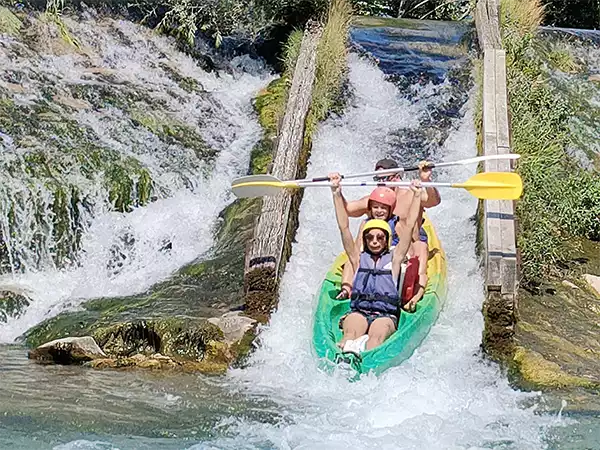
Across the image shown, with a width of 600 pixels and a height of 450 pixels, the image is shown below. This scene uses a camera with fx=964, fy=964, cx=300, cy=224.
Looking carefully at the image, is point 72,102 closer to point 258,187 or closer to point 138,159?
point 138,159

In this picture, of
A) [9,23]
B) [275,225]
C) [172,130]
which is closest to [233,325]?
[275,225]

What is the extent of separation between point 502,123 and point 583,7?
9349 mm

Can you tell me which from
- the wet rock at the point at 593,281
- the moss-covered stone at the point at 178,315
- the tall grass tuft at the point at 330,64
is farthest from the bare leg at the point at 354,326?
the tall grass tuft at the point at 330,64

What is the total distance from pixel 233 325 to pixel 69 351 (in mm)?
1095

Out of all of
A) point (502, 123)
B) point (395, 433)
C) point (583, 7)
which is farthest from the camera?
point (583, 7)

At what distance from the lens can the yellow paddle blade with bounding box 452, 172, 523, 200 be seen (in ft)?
21.1

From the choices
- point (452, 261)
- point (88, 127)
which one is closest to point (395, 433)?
point (452, 261)

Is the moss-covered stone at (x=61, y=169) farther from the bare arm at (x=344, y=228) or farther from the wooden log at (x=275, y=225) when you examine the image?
the bare arm at (x=344, y=228)

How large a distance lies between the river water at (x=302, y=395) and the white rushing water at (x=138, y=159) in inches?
2.4

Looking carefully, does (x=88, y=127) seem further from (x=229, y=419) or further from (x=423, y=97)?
(x=229, y=419)

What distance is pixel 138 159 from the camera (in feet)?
30.6

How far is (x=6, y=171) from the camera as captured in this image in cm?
845

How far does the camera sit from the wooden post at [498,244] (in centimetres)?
630

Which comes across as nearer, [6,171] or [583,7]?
[6,171]
